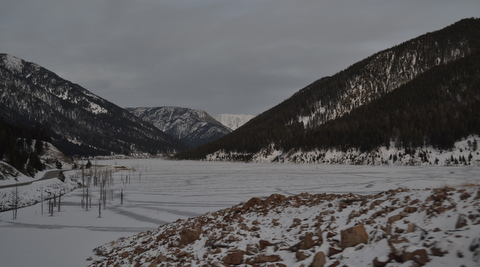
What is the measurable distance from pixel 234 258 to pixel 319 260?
9.47 ft

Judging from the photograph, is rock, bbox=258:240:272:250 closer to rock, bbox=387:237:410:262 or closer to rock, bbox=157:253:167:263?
rock, bbox=157:253:167:263

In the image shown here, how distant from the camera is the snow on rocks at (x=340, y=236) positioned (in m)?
7.07

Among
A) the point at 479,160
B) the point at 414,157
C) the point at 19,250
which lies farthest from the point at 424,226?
the point at 414,157

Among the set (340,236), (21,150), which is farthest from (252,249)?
(21,150)

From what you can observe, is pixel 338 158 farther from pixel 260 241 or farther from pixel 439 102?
pixel 260 241

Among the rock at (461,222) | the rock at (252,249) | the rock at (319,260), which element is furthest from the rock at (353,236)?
the rock at (252,249)

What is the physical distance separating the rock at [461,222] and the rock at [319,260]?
316cm

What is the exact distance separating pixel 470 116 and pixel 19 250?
142111 mm

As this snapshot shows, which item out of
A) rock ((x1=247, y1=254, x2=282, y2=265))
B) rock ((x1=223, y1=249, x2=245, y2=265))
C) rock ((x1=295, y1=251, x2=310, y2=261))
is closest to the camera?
rock ((x1=295, y1=251, x2=310, y2=261))

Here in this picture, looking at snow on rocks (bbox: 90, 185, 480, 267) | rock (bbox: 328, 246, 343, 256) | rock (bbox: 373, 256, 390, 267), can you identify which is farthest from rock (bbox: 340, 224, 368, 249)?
rock (bbox: 373, 256, 390, 267)

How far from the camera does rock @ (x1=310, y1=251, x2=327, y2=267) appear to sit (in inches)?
319

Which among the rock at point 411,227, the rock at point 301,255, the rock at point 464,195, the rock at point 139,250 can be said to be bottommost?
the rock at point 139,250

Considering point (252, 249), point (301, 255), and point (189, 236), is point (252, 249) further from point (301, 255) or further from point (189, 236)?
point (189, 236)

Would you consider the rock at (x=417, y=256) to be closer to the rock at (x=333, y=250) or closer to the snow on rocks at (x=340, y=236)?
the snow on rocks at (x=340, y=236)
